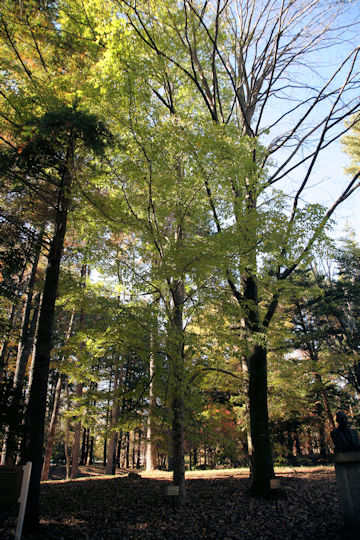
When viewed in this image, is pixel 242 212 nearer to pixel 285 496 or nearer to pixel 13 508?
pixel 285 496

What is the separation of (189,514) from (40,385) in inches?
144

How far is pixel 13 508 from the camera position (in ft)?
19.0

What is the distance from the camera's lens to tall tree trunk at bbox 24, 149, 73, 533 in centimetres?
527

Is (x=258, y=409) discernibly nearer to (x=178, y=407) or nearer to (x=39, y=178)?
(x=178, y=407)

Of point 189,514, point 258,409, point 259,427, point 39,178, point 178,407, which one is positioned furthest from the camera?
point 258,409

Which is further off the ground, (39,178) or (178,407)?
(39,178)

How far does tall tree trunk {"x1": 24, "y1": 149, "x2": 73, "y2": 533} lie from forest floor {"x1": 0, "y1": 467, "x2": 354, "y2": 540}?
0.41 meters

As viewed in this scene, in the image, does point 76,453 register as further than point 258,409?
Yes

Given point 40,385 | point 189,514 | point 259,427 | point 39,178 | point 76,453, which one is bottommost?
point 189,514

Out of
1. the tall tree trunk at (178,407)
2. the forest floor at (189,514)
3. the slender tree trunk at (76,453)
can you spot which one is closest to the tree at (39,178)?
the forest floor at (189,514)

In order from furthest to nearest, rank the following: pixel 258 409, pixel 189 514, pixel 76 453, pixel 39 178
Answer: pixel 76 453 < pixel 258 409 < pixel 39 178 < pixel 189 514

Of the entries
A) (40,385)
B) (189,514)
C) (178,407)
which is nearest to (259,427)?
(178,407)

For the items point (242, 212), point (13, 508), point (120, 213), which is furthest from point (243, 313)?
point (13, 508)

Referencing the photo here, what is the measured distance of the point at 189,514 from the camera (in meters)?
5.84
